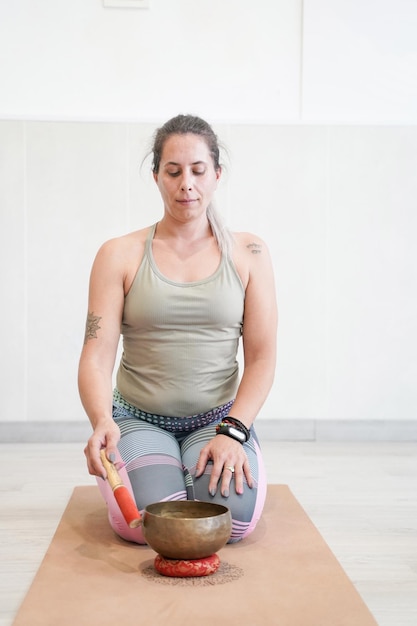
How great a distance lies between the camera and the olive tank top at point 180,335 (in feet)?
7.27

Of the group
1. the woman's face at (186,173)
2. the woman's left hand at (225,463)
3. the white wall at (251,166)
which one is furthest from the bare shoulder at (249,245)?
the white wall at (251,166)

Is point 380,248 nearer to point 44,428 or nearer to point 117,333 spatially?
point 44,428

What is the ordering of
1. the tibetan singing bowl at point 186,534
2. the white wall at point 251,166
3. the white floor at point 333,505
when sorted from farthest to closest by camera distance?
the white wall at point 251,166 → the white floor at point 333,505 → the tibetan singing bowl at point 186,534

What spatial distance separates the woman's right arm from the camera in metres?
2.09

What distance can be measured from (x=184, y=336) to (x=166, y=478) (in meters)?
0.40

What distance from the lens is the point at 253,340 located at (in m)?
2.29

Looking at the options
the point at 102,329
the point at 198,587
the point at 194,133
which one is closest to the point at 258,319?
the point at 102,329

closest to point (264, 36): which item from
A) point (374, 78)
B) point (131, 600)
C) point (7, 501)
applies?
point (374, 78)

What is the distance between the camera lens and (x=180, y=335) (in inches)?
88.2

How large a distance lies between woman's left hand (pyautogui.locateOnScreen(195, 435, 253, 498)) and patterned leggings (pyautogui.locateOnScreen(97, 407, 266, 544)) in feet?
0.07

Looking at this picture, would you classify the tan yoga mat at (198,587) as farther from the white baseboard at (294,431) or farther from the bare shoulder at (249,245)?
the white baseboard at (294,431)

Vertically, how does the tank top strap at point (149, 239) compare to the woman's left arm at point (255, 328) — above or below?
above

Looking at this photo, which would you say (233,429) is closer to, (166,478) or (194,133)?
(166,478)

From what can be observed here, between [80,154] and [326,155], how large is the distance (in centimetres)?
114
